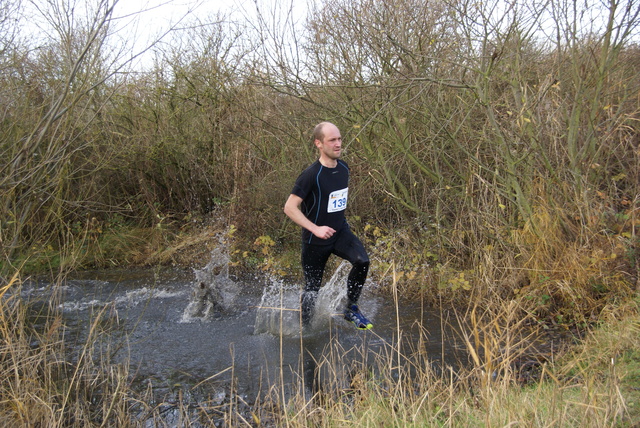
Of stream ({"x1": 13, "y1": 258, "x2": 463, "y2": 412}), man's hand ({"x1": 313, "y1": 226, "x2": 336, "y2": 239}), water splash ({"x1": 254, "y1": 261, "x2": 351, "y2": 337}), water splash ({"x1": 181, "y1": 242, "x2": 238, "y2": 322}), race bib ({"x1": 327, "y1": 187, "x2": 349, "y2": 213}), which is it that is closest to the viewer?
stream ({"x1": 13, "y1": 258, "x2": 463, "y2": 412})

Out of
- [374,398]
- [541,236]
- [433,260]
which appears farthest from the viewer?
[433,260]

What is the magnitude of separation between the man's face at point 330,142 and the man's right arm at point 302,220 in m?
0.44

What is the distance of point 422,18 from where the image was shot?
659 cm

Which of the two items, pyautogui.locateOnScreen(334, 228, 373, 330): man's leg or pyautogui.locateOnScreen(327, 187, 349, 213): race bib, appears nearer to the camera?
pyautogui.locateOnScreen(327, 187, 349, 213): race bib

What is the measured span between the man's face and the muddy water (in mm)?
1262

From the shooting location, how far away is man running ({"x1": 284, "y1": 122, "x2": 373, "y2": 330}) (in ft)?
15.6

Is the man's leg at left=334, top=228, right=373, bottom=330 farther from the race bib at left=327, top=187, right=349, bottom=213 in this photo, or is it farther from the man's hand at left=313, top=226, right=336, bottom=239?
the man's hand at left=313, top=226, right=336, bottom=239

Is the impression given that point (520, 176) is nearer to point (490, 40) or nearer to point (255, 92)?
point (490, 40)

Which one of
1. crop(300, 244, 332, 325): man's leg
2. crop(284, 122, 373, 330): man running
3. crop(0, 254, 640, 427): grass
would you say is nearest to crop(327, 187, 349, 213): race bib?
→ crop(284, 122, 373, 330): man running

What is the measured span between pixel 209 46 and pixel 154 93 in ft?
4.23

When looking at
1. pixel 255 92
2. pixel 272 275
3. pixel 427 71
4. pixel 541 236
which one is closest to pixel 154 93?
pixel 255 92

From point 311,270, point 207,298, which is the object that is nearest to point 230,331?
point 207,298

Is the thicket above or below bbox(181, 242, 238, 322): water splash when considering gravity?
above

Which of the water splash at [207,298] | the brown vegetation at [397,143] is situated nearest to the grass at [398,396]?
the brown vegetation at [397,143]
